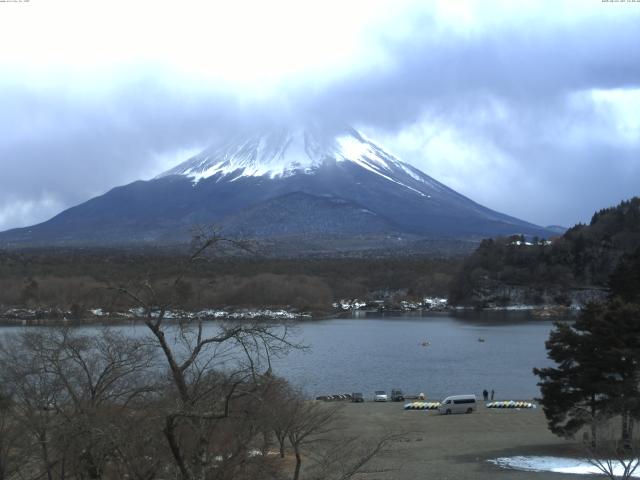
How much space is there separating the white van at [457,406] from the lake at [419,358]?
169 inches

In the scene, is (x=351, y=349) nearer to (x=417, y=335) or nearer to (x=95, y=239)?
(x=417, y=335)

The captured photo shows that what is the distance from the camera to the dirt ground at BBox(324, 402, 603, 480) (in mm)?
15859

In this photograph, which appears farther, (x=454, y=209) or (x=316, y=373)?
(x=454, y=209)

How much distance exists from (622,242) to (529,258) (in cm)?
1021

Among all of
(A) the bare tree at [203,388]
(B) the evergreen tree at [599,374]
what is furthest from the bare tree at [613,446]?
(A) the bare tree at [203,388]

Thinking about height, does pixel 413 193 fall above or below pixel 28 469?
above

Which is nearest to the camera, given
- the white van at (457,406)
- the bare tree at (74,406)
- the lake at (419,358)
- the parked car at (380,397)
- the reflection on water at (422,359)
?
the bare tree at (74,406)

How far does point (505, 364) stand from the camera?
1539 inches

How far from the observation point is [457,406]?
25438 mm

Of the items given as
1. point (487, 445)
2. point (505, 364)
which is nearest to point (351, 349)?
point (505, 364)

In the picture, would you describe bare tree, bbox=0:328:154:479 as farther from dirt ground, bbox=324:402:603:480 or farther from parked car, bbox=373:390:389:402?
parked car, bbox=373:390:389:402

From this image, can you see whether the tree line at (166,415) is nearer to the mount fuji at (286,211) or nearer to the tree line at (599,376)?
the tree line at (599,376)

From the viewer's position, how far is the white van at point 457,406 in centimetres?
2530

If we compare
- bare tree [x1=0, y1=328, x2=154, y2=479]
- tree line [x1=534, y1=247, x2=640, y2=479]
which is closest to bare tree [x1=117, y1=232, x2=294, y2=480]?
bare tree [x1=0, y1=328, x2=154, y2=479]
